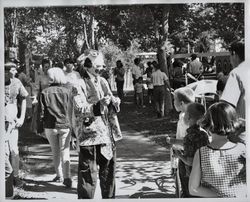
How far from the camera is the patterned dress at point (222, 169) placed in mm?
2977

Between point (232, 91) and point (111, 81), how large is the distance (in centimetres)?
124

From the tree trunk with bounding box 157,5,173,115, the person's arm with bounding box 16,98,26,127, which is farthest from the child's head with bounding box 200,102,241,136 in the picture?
the person's arm with bounding box 16,98,26,127

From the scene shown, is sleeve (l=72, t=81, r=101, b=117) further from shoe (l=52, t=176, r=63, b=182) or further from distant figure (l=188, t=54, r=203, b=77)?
distant figure (l=188, t=54, r=203, b=77)

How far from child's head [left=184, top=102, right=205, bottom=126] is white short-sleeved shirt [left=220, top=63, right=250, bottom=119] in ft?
1.49

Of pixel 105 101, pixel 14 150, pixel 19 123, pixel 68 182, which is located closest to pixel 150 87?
pixel 105 101

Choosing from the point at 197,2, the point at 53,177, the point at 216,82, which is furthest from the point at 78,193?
the point at 197,2

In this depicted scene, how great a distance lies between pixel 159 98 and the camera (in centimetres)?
456

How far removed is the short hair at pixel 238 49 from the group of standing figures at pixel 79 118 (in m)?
1.32

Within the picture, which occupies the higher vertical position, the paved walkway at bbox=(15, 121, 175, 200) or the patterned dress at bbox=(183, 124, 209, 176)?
the patterned dress at bbox=(183, 124, 209, 176)

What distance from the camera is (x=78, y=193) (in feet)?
14.4

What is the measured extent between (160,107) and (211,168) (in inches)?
63.3

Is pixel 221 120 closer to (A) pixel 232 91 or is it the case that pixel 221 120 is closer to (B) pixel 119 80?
(A) pixel 232 91

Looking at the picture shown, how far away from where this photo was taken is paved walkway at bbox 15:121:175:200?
4.41 m

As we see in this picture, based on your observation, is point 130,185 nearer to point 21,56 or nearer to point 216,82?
point 216,82
